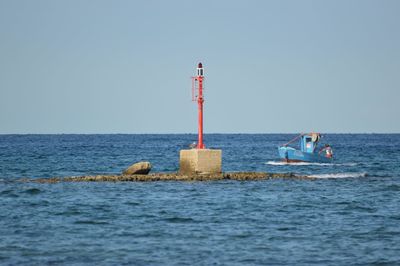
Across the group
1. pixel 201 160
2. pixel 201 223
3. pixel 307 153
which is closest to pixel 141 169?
pixel 201 160

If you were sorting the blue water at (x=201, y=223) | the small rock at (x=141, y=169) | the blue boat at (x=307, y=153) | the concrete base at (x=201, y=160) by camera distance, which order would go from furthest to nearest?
the blue boat at (x=307, y=153) → the small rock at (x=141, y=169) → the concrete base at (x=201, y=160) → the blue water at (x=201, y=223)

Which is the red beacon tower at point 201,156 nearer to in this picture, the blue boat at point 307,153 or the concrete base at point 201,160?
the concrete base at point 201,160

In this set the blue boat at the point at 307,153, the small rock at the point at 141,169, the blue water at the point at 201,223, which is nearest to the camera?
→ the blue water at the point at 201,223

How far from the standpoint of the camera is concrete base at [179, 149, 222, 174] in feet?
149

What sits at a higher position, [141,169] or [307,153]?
[307,153]

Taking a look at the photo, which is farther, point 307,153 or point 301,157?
point 301,157

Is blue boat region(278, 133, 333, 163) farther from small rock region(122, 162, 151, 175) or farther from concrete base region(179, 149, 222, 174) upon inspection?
concrete base region(179, 149, 222, 174)

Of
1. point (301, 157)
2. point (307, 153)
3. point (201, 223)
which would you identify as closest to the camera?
point (201, 223)

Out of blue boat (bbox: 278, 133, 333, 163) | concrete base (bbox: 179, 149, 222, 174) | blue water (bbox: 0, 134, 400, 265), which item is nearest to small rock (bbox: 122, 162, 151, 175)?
concrete base (bbox: 179, 149, 222, 174)

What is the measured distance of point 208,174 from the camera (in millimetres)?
46438

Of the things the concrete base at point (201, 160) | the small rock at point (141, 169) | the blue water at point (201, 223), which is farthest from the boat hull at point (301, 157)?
the concrete base at point (201, 160)

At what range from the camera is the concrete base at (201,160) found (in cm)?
4544

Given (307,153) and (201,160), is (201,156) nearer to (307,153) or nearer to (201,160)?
(201,160)

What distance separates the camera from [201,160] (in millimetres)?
45656
